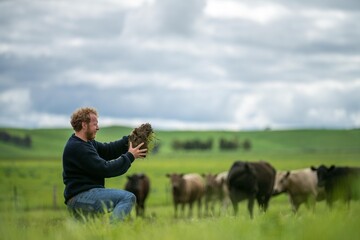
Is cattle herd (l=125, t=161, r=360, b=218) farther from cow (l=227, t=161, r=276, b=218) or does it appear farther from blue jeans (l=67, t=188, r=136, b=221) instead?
blue jeans (l=67, t=188, r=136, b=221)

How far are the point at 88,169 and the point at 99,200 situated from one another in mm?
436

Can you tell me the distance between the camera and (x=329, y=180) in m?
20.1

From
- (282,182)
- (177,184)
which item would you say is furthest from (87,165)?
(177,184)

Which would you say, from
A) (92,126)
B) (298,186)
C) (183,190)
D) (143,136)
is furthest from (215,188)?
(92,126)

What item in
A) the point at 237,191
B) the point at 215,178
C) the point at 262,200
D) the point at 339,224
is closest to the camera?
the point at 339,224

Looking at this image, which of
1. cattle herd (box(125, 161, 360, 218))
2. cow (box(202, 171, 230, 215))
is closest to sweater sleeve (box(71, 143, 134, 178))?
cattle herd (box(125, 161, 360, 218))

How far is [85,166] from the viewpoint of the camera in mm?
7855

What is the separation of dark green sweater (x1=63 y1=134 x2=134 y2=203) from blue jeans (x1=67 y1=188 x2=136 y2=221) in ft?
0.45

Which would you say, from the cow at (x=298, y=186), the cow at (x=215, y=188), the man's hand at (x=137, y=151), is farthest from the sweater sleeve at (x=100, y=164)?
the cow at (x=215, y=188)

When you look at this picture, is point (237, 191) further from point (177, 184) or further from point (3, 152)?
point (3, 152)

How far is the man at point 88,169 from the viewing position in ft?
25.2

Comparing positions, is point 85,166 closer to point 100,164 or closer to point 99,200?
point 100,164

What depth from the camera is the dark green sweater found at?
25.6 feet

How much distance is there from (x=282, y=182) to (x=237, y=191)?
462cm
